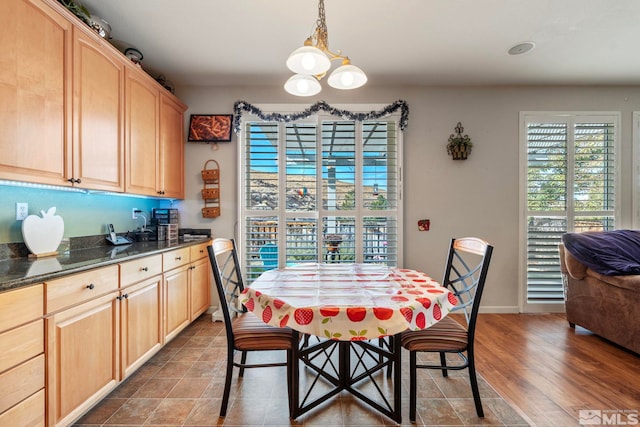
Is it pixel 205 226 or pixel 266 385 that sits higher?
pixel 205 226

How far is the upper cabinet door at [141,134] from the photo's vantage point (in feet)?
7.76

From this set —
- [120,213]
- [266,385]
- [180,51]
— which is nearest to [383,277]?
[266,385]

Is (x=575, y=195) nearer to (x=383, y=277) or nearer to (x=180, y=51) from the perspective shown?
(x=383, y=277)

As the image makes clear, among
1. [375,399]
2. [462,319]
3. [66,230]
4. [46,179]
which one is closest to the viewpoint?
[46,179]

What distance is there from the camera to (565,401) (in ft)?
5.97

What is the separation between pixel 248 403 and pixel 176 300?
118 cm

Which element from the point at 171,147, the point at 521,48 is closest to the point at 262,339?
the point at 171,147

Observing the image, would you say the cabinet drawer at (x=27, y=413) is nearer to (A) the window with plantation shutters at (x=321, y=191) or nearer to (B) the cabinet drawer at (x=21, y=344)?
(B) the cabinet drawer at (x=21, y=344)

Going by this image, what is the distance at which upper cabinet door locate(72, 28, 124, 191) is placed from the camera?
1.84 m

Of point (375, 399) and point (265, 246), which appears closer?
point (375, 399)

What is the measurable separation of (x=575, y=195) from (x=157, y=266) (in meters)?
4.38

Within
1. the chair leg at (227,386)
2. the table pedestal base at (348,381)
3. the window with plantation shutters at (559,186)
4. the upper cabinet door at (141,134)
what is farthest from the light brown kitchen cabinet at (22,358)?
the window with plantation shutters at (559,186)

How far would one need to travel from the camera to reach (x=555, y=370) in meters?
2.17

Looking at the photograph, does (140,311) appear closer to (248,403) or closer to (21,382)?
(21,382)
